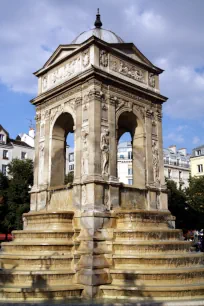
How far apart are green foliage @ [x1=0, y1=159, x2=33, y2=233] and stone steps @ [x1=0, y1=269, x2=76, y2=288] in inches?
816

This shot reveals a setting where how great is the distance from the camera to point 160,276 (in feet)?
39.2

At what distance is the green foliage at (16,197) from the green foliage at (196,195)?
16.6 metres

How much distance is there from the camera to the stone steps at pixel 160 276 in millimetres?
11938

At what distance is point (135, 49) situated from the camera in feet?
62.5

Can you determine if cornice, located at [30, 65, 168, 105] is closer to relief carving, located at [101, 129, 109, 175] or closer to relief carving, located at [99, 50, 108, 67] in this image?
relief carving, located at [99, 50, 108, 67]

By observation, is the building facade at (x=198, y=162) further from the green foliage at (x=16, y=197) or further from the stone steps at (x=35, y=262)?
the stone steps at (x=35, y=262)

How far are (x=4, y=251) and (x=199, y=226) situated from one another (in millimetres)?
25121

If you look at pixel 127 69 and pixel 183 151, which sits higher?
pixel 183 151

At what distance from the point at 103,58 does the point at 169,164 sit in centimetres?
5364

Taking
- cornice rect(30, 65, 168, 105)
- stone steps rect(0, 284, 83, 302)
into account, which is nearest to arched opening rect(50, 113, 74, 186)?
cornice rect(30, 65, 168, 105)

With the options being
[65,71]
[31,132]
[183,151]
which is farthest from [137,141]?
[183,151]

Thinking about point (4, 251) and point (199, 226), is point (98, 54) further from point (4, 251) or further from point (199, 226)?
point (199, 226)

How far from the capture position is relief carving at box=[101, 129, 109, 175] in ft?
52.0

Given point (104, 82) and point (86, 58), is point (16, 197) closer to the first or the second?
point (86, 58)
